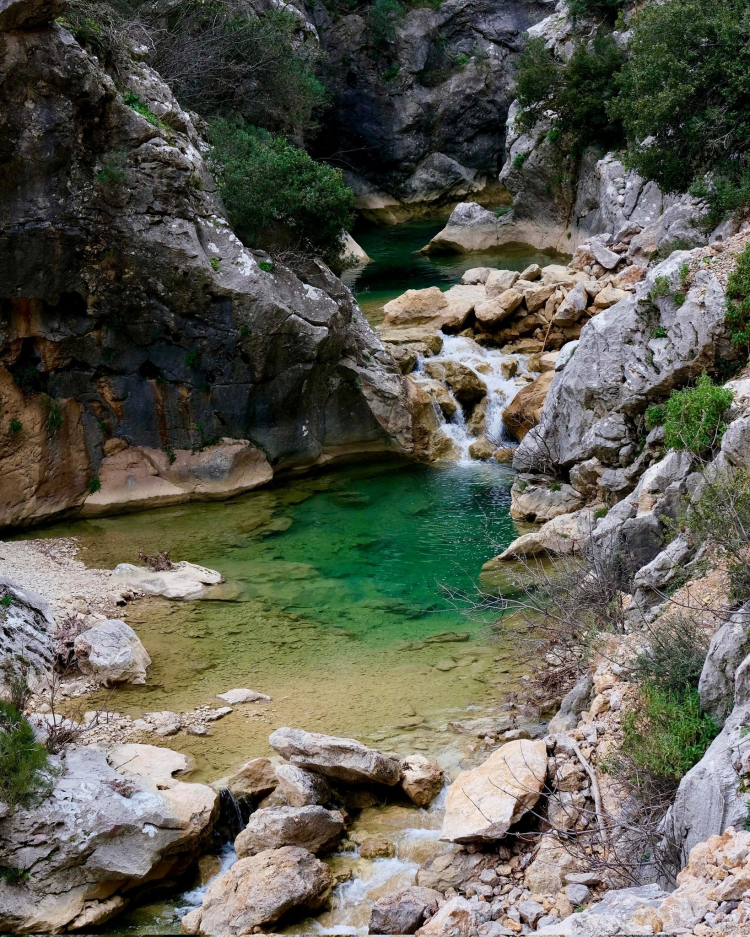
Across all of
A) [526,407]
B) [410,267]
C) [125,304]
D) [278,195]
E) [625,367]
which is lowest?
[526,407]

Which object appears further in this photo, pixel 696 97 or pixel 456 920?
pixel 696 97

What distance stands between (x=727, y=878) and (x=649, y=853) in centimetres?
172

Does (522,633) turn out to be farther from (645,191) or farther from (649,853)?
(645,191)

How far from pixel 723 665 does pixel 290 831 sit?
385 cm

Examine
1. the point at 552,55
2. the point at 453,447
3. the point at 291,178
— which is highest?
the point at 552,55

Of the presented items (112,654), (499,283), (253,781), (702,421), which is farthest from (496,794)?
(499,283)

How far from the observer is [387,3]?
3847cm

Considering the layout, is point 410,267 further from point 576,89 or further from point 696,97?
point 696,97

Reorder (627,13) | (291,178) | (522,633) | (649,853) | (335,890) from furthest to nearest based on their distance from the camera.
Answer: (627,13) < (291,178) < (522,633) < (335,890) < (649,853)

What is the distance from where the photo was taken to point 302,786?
842cm

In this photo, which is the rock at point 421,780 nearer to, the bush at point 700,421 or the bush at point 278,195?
the bush at point 700,421

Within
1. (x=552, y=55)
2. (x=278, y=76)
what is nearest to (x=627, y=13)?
(x=552, y=55)

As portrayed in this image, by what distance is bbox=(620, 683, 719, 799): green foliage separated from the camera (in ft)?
21.2

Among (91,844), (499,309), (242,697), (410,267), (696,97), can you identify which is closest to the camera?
(91,844)
